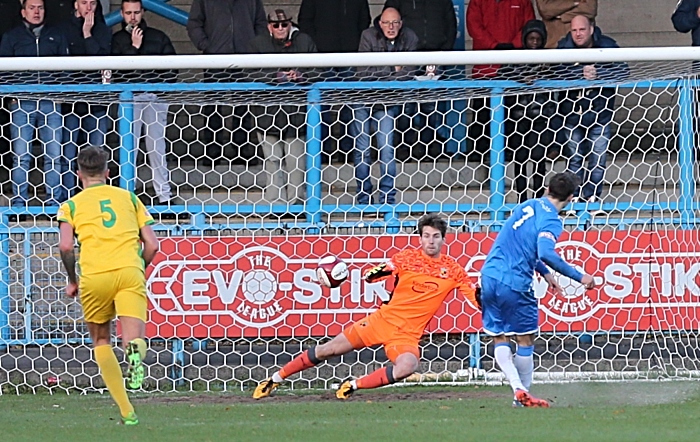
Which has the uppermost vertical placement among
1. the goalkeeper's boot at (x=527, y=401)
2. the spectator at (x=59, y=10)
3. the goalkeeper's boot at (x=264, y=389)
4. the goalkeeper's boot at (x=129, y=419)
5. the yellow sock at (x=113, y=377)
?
the spectator at (x=59, y=10)

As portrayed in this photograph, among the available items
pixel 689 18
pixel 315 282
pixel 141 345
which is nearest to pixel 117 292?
pixel 141 345

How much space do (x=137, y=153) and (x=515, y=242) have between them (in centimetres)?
341

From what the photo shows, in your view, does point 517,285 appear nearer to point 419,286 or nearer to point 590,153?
point 419,286

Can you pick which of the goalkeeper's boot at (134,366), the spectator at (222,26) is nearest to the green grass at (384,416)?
the goalkeeper's boot at (134,366)

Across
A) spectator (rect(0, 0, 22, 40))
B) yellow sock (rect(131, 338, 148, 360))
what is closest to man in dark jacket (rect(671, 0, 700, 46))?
spectator (rect(0, 0, 22, 40))

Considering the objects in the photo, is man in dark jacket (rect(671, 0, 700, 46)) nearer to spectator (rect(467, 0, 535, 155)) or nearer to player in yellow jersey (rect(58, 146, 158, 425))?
spectator (rect(467, 0, 535, 155))

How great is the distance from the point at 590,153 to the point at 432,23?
223cm

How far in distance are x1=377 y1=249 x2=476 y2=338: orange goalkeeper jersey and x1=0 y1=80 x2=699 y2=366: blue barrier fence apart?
4.01 ft

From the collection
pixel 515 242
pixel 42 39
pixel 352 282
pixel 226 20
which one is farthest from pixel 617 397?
pixel 42 39

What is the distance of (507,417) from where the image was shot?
6.68 metres

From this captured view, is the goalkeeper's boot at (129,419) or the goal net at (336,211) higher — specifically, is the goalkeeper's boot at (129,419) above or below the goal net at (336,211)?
below

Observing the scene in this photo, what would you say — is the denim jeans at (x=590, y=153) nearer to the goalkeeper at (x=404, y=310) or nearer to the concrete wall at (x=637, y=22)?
the goalkeeper at (x=404, y=310)

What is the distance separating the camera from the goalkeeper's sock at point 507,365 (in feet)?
24.2

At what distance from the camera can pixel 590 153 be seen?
9.41m
